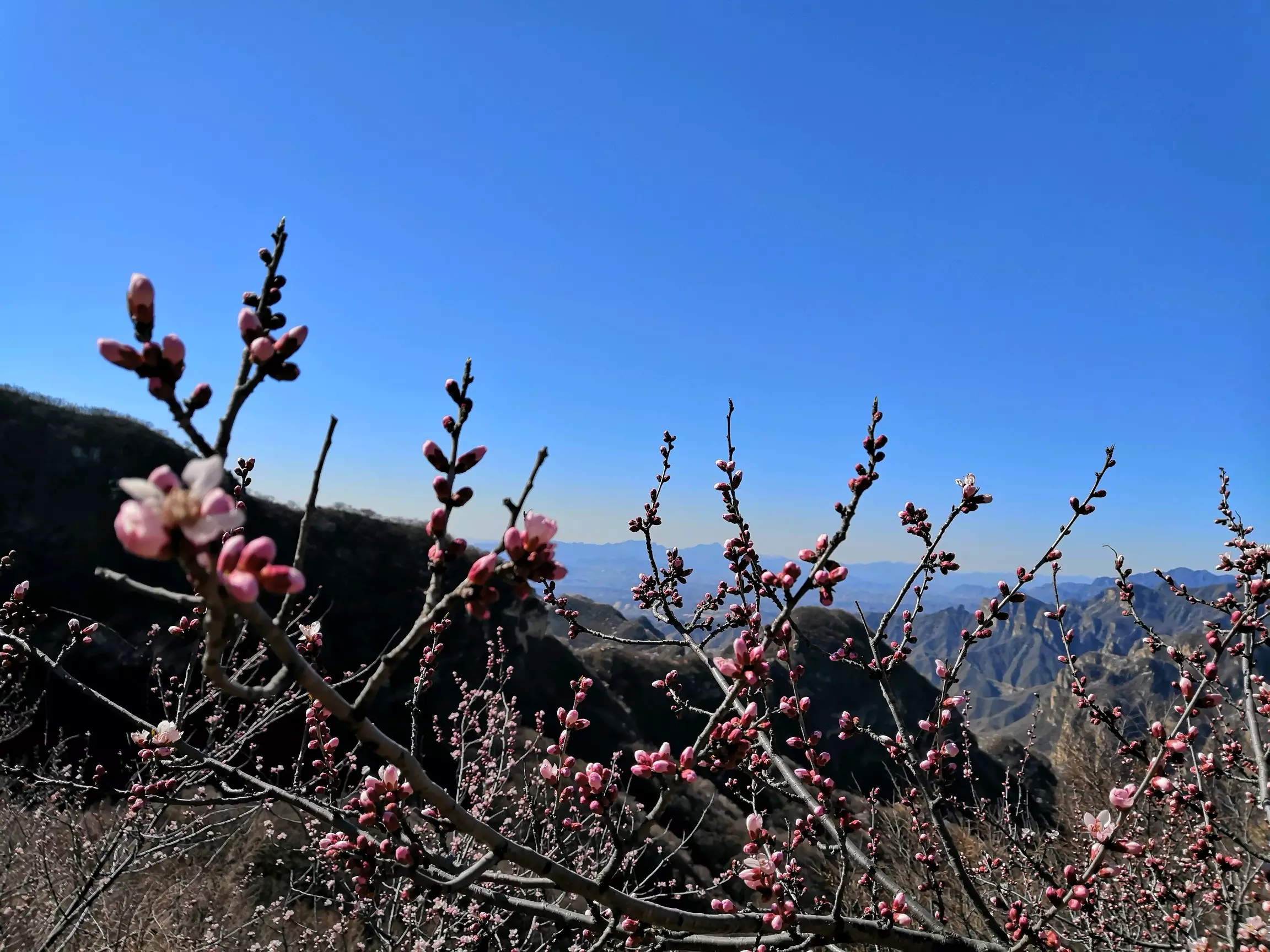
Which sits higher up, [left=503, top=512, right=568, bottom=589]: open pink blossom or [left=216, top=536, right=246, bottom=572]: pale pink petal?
[left=503, top=512, right=568, bottom=589]: open pink blossom

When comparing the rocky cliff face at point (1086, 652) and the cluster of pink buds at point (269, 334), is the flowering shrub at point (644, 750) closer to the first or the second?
the cluster of pink buds at point (269, 334)

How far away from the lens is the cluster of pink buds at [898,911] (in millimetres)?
2408

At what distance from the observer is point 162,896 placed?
962 centimetres

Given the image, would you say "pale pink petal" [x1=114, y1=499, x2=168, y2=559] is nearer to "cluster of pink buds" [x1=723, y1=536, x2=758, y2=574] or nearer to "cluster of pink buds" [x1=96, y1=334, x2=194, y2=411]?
"cluster of pink buds" [x1=96, y1=334, x2=194, y2=411]

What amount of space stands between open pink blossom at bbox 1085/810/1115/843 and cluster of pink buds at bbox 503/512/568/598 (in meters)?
2.59

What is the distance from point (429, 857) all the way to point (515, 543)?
50.8 inches

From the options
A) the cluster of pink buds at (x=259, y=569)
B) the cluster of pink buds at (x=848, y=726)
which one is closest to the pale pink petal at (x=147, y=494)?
the cluster of pink buds at (x=259, y=569)

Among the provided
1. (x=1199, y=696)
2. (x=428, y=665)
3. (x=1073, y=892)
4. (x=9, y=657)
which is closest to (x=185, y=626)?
(x=9, y=657)

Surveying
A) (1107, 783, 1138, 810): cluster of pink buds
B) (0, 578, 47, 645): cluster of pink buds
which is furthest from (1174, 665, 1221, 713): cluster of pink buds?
(0, 578, 47, 645): cluster of pink buds

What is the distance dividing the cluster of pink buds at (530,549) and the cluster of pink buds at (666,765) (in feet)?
1.91

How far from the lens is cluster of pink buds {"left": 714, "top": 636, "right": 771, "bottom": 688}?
5.80 feet

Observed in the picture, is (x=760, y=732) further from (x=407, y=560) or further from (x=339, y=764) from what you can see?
(x=407, y=560)

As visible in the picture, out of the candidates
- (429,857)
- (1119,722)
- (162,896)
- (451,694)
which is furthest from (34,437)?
(1119,722)

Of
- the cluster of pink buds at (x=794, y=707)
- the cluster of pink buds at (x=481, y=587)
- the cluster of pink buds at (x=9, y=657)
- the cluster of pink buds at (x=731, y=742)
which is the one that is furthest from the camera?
the cluster of pink buds at (x=9, y=657)
